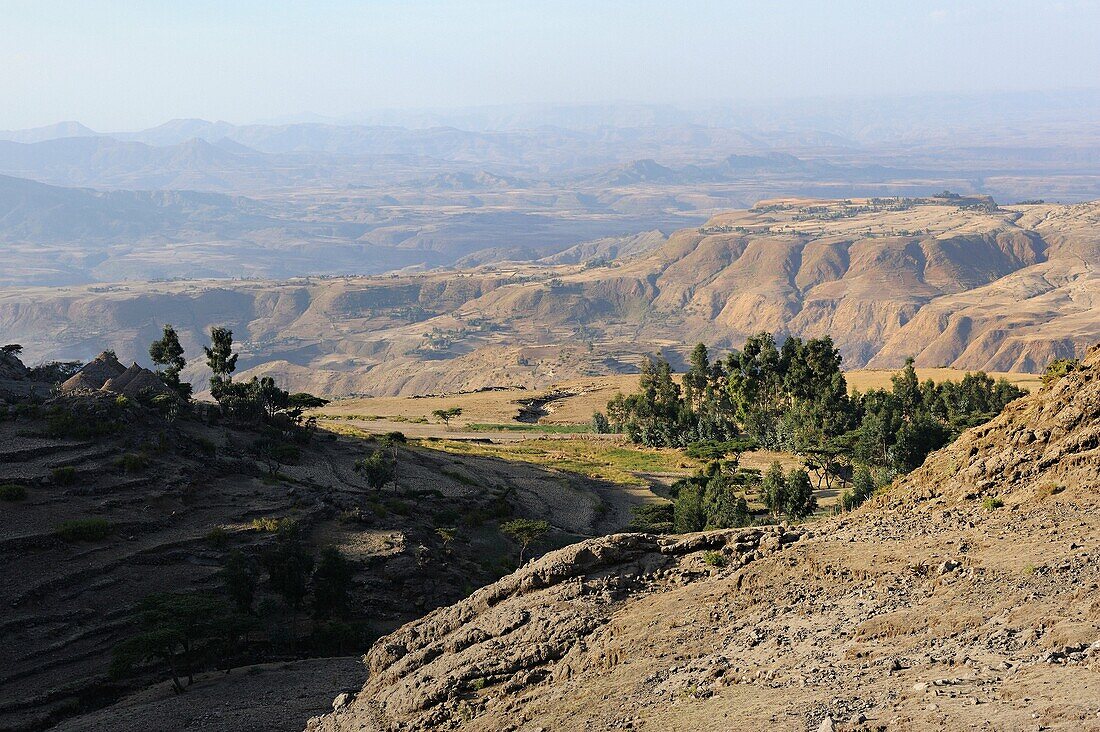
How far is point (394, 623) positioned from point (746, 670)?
69.3ft

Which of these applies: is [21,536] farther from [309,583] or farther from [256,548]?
[309,583]

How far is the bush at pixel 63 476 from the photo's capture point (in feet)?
132

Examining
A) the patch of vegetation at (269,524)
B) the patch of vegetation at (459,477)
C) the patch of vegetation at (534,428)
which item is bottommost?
the patch of vegetation at (534,428)

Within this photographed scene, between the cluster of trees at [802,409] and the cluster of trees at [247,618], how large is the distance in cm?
3658

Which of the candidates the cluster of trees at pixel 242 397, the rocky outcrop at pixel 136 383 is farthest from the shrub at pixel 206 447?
the rocky outcrop at pixel 136 383

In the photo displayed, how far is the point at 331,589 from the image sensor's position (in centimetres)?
3409

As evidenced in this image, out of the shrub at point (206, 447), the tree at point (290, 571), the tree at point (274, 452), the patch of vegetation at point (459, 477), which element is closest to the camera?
the tree at point (290, 571)

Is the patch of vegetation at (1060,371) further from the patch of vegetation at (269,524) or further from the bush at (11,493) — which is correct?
the bush at (11,493)

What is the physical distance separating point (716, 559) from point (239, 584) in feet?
65.5

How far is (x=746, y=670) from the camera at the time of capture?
57.1 feet

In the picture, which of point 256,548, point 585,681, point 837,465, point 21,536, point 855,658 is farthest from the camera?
point 837,465

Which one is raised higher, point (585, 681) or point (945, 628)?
point (945, 628)

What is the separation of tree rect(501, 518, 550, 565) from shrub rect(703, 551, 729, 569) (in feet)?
71.3

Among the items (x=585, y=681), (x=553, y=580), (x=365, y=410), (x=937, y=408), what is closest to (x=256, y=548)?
(x=553, y=580)
